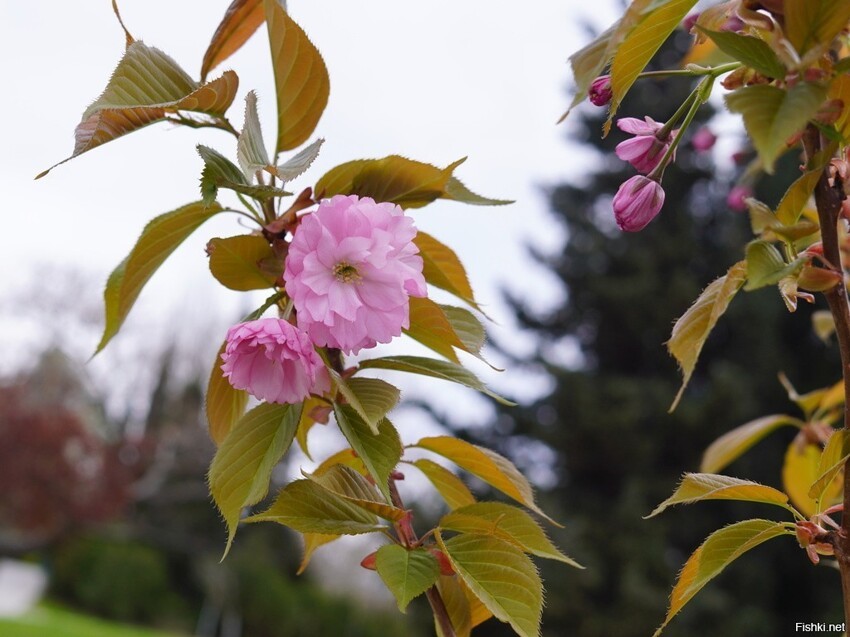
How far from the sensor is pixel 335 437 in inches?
372

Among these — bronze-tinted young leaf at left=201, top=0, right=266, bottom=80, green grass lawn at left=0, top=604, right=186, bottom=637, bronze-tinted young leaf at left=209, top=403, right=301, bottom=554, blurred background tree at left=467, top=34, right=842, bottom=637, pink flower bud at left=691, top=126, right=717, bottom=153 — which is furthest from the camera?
blurred background tree at left=467, top=34, right=842, bottom=637

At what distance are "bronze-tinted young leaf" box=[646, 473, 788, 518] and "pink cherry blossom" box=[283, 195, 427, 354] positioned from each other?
0.48 ft

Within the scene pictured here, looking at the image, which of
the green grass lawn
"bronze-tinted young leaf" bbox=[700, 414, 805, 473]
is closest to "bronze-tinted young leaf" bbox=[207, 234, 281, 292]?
"bronze-tinted young leaf" bbox=[700, 414, 805, 473]

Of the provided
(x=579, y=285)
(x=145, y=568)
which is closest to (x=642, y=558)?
(x=579, y=285)

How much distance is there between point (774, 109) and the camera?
30cm

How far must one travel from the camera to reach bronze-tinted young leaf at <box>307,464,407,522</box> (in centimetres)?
38

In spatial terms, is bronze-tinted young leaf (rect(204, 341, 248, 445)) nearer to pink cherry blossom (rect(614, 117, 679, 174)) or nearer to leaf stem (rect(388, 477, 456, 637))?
leaf stem (rect(388, 477, 456, 637))

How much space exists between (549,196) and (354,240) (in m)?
7.50

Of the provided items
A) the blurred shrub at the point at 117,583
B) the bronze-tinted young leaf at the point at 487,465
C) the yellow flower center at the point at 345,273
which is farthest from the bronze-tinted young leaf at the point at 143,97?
the blurred shrub at the point at 117,583

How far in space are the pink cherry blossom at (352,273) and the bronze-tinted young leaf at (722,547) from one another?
17 centimetres

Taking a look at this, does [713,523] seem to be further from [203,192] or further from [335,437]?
[203,192]

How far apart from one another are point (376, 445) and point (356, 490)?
0.10ft

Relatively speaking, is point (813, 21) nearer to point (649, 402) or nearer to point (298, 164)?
point (298, 164)

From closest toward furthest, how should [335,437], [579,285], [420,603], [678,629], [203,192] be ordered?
[203,192], [678,629], [420,603], [579,285], [335,437]
